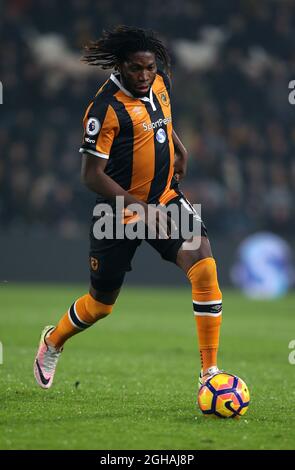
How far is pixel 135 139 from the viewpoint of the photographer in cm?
628

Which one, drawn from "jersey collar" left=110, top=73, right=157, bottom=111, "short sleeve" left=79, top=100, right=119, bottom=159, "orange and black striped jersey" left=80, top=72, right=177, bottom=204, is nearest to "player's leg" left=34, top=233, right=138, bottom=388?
"orange and black striped jersey" left=80, top=72, right=177, bottom=204

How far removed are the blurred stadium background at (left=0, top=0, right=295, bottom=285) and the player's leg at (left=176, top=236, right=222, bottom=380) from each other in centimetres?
1191

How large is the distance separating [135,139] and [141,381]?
7.21 ft

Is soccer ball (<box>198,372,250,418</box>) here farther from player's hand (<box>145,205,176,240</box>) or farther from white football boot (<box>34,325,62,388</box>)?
white football boot (<box>34,325,62,388</box>)

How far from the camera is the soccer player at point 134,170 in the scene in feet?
19.6

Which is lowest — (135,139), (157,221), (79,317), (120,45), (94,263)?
(79,317)

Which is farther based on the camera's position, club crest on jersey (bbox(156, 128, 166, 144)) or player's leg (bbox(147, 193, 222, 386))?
club crest on jersey (bbox(156, 128, 166, 144))

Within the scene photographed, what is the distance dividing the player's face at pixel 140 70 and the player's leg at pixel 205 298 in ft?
3.58

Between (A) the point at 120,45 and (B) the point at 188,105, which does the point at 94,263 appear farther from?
(B) the point at 188,105

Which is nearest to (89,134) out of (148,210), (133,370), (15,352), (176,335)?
(148,210)

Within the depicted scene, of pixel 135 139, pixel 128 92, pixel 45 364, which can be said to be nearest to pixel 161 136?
pixel 135 139

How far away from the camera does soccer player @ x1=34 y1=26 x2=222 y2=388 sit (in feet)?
19.6

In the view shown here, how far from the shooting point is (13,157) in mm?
18562
